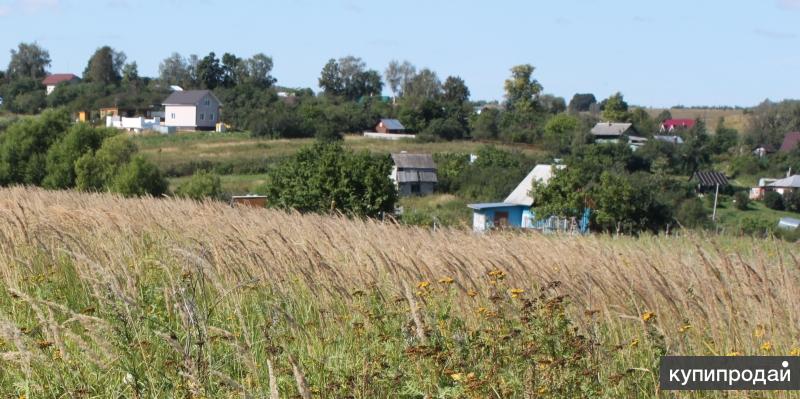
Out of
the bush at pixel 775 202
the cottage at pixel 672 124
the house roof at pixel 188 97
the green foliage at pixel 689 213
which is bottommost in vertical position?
the bush at pixel 775 202

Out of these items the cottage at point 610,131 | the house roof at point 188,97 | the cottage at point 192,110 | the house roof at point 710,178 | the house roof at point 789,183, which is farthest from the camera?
the house roof at point 188,97

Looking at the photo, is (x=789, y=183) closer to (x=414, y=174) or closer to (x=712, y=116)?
(x=414, y=174)

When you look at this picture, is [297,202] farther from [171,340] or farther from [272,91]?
[272,91]

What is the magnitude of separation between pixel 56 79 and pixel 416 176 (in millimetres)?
78157

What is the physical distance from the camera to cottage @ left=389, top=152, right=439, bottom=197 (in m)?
58.9

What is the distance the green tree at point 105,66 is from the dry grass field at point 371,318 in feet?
365

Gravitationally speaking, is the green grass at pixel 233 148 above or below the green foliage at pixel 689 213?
above

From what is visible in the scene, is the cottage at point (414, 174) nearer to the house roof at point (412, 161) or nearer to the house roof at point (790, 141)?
the house roof at point (412, 161)

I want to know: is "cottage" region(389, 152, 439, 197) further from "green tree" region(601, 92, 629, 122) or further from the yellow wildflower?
the yellow wildflower

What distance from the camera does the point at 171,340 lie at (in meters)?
3.06

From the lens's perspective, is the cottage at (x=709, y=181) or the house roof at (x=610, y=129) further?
the house roof at (x=610, y=129)

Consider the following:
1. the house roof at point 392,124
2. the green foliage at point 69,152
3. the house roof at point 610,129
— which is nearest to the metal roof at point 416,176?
the green foliage at point 69,152

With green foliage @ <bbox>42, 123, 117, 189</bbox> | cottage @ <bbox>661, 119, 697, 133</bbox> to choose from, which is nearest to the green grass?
green foliage @ <bbox>42, 123, 117, 189</bbox>

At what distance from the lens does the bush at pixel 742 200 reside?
55062mm
